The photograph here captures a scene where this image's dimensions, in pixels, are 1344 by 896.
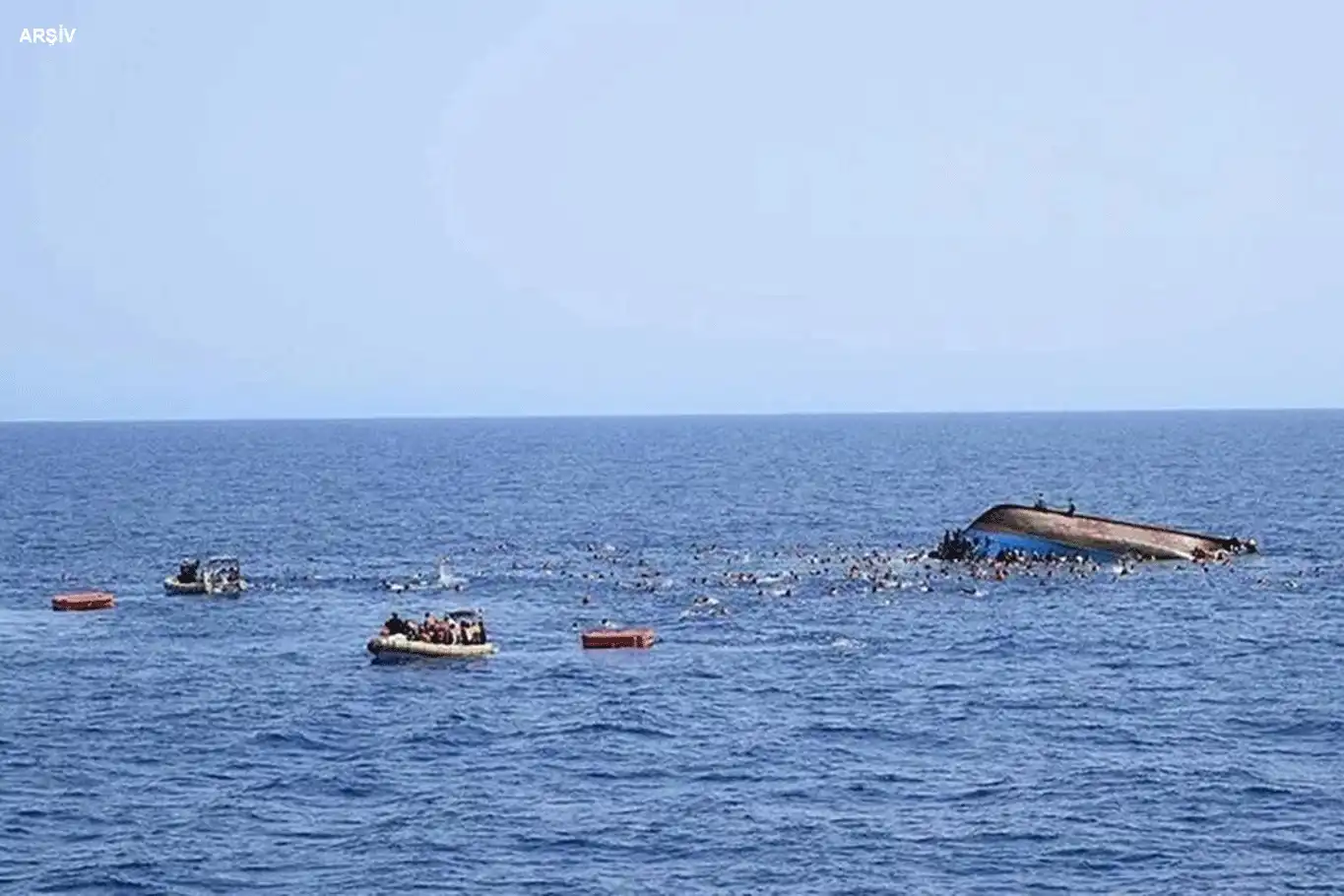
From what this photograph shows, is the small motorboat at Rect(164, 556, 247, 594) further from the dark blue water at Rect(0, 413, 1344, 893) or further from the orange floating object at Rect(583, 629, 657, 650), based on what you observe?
A: the orange floating object at Rect(583, 629, 657, 650)

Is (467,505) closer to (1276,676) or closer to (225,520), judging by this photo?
(225,520)

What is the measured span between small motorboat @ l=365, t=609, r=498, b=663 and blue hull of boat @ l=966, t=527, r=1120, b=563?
1785 inches

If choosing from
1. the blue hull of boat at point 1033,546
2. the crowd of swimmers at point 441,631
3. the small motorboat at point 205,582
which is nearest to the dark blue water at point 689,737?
the small motorboat at point 205,582

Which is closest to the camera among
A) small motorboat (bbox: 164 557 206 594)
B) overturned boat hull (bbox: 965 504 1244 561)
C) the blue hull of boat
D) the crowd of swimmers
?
the crowd of swimmers

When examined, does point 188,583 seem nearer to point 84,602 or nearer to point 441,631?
point 84,602

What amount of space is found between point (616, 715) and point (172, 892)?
25.2 meters

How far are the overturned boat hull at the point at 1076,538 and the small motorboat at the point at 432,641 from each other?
150ft

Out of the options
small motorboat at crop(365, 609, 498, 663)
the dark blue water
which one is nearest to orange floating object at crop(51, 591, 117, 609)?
the dark blue water

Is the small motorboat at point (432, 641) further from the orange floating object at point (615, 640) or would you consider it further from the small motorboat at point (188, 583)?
the small motorboat at point (188, 583)

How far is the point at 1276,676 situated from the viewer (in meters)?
80.2

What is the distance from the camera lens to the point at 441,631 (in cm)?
8644

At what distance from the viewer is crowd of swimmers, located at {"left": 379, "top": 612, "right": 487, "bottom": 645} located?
8600cm

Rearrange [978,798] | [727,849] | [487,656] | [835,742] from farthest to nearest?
[487,656] < [835,742] < [978,798] < [727,849]

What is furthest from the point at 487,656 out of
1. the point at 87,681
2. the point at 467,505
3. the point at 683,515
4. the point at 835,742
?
the point at 467,505
